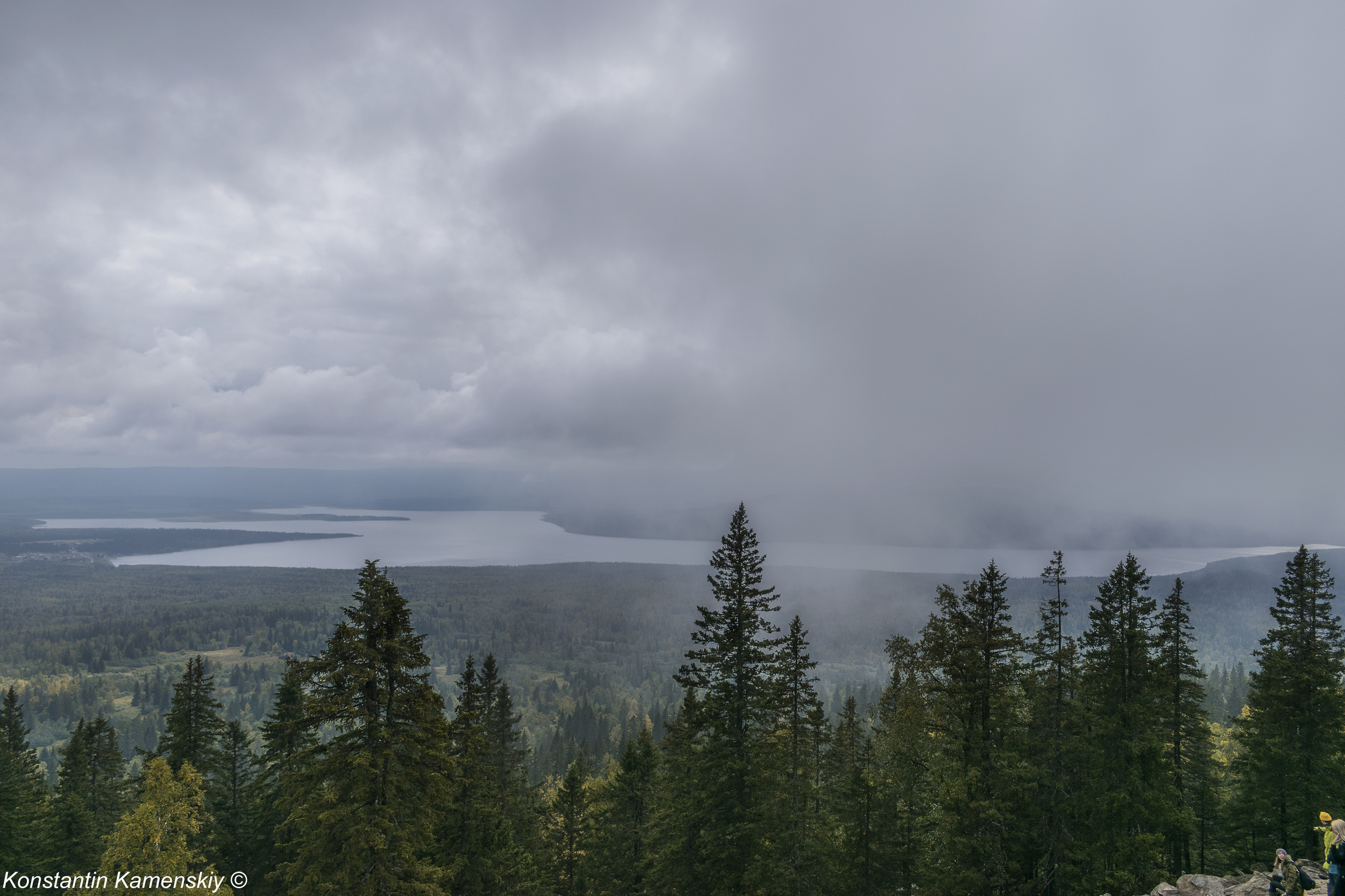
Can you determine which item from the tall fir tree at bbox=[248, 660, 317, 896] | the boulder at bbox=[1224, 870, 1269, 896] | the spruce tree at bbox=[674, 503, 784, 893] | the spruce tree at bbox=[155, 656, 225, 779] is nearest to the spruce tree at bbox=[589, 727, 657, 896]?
the spruce tree at bbox=[674, 503, 784, 893]

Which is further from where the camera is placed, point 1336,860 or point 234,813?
point 234,813

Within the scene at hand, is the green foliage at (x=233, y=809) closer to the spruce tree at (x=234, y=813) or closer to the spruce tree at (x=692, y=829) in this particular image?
the spruce tree at (x=234, y=813)

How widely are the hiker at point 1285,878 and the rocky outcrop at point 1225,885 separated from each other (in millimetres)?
1241

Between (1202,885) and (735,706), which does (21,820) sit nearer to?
(735,706)

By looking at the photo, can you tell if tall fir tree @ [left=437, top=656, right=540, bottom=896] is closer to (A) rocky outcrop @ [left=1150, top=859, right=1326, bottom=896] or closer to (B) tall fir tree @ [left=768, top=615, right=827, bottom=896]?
(B) tall fir tree @ [left=768, top=615, right=827, bottom=896]

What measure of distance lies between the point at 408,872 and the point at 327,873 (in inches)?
81.3

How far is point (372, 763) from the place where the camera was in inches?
667

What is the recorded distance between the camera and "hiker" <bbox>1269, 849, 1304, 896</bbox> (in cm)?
1658

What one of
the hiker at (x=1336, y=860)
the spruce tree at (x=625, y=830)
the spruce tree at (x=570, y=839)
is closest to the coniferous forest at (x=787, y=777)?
the spruce tree at (x=625, y=830)

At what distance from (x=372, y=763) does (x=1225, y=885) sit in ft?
98.9

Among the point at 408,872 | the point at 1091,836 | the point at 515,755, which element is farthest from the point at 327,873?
the point at 1091,836

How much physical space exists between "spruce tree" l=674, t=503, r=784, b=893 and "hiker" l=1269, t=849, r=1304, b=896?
49.6 feet

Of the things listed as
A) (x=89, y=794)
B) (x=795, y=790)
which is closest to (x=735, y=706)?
(x=795, y=790)

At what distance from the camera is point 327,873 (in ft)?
54.9
